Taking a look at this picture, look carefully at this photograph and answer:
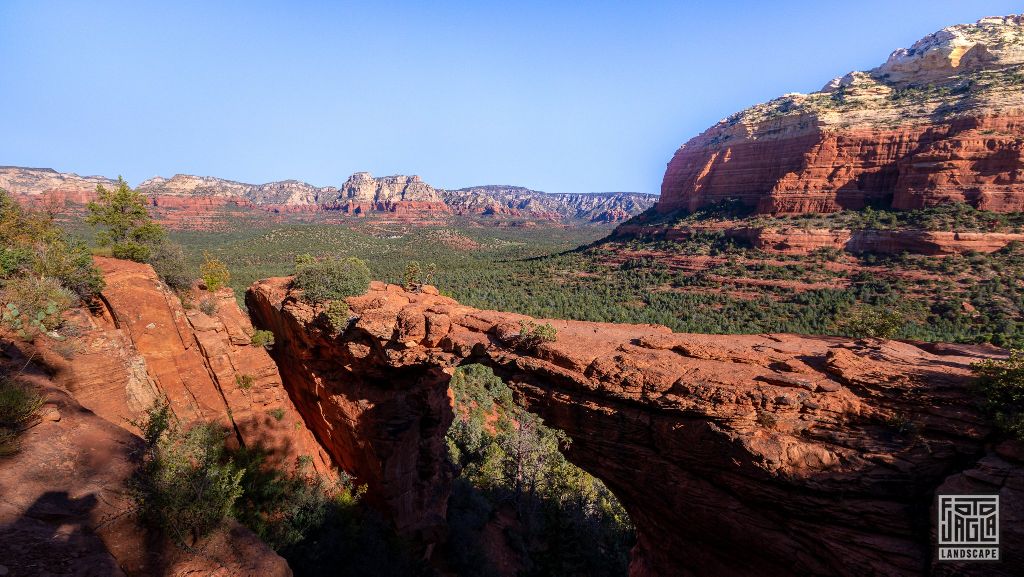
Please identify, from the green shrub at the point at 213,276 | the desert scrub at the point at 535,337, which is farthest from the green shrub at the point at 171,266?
the desert scrub at the point at 535,337

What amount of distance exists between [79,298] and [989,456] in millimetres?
19568

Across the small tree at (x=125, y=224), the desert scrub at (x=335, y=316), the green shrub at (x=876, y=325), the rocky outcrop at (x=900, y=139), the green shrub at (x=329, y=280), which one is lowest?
the green shrub at (x=876, y=325)

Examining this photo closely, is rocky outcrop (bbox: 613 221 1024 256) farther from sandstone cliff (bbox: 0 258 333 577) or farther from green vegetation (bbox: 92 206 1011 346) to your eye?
sandstone cliff (bbox: 0 258 333 577)

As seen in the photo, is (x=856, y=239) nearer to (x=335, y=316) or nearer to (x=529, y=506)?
(x=529, y=506)

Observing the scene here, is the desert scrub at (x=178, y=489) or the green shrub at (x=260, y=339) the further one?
the green shrub at (x=260, y=339)

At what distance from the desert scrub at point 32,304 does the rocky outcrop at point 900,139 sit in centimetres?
6774

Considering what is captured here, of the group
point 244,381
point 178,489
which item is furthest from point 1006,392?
point 244,381

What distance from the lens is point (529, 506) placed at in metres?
18.2

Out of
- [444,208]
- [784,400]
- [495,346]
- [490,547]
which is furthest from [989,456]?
[444,208]

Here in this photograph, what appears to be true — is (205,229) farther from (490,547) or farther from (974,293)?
(974,293)

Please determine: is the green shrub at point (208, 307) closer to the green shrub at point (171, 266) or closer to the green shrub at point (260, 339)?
the green shrub at point (260, 339)

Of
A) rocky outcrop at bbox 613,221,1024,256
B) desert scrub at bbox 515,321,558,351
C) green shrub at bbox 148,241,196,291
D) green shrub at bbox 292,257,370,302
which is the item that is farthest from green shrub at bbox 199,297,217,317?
rocky outcrop at bbox 613,221,1024,256

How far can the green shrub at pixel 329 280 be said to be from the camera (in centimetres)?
1356

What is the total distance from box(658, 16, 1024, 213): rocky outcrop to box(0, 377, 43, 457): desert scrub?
218 ft
